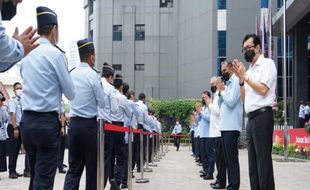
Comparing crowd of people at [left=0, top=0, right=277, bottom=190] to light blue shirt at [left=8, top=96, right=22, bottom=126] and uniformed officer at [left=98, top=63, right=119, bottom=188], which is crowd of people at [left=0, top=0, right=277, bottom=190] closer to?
uniformed officer at [left=98, top=63, right=119, bottom=188]

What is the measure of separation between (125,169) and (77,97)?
385 cm

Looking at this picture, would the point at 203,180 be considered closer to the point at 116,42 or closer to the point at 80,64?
the point at 80,64

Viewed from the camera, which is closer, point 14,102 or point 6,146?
point 14,102

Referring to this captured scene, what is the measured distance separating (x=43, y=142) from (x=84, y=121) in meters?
1.43

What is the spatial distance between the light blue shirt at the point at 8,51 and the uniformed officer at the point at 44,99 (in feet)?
6.43

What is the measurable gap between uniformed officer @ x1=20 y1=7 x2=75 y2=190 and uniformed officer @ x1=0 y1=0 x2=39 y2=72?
1.92 metres

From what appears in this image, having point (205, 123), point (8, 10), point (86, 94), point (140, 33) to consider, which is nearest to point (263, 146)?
point (86, 94)

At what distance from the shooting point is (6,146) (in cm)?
1304

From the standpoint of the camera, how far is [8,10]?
3.33 m

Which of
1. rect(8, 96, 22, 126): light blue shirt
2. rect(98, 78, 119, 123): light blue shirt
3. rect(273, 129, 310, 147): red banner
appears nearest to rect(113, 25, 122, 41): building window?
rect(273, 129, 310, 147): red banner

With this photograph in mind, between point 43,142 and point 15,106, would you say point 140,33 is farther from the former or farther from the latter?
point 43,142

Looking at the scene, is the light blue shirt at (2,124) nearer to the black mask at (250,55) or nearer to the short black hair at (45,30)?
the short black hair at (45,30)

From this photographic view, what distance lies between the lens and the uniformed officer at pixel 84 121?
260 inches

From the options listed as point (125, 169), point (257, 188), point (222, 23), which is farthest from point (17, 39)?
point (222, 23)
